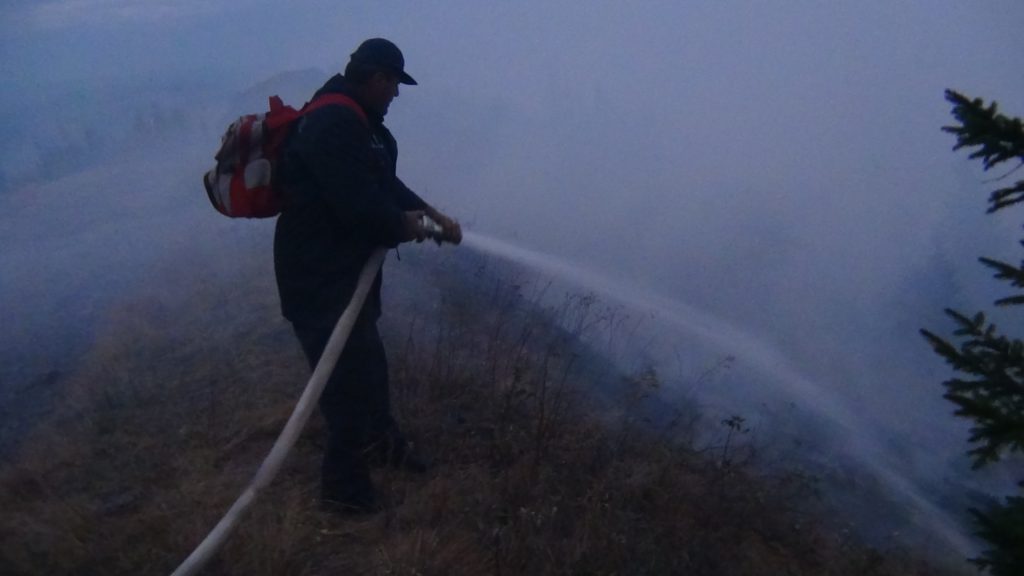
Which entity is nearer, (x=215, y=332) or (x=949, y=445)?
(x=215, y=332)

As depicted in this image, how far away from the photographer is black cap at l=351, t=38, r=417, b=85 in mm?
3074

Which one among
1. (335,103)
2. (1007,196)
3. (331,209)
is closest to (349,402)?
(331,209)

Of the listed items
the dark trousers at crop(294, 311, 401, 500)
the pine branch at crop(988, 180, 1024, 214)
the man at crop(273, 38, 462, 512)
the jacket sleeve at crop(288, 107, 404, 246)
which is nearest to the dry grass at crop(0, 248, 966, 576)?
the dark trousers at crop(294, 311, 401, 500)

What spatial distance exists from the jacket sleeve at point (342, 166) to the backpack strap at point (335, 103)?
0.03m

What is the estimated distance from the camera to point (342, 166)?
287 cm

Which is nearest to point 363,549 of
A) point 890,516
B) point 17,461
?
point 17,461

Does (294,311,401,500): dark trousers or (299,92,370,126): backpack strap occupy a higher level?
(299,92,370,126): backpack strap

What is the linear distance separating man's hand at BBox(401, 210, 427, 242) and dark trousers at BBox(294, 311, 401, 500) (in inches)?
15.8

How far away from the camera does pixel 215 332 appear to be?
6.04m

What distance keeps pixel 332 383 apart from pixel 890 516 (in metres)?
5.21

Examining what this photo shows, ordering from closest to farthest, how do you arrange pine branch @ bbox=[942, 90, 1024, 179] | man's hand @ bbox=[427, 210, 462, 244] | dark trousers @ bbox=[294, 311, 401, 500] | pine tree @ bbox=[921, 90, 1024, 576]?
pine tree @ bbox=[921, 90, 1024, 576] < pine branch @ bbox=[942, 90, 1024, 179] < dark trousers @ bbox=[294, 311, 401, 500] < man's hand @ bbox=[427, 210, 462, 244]

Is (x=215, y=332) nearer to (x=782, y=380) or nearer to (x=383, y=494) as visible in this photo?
(x=383, y=494)

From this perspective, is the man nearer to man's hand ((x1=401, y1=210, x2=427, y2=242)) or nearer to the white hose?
man's hand ((x1=401, y1=210, x2=427, y2=242))

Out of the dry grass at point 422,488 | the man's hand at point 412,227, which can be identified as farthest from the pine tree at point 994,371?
the man's hand at point 412,227
